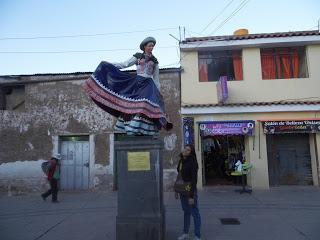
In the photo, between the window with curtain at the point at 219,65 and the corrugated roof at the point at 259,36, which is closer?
the corrugated roof at the point at 259,36

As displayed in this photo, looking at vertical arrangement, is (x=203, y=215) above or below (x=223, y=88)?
below

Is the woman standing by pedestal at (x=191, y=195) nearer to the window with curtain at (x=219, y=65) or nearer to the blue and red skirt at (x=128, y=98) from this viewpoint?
the blue and red skirt at (x=128, y=98)

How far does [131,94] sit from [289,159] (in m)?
10.1

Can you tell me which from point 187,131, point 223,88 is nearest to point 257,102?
point 223,88

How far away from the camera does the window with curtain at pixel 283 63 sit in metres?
15.3

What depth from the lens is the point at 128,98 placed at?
6.77 meters

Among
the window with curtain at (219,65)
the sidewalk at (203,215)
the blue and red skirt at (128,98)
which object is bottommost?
the sidewalk at (203,215)

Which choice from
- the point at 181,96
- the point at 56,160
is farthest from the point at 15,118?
the point at 181,96

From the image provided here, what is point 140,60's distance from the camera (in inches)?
279

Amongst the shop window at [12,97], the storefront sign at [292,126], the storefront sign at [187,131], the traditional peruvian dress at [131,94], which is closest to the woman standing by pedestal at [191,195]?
the traditional peruvian dress at [131,94]

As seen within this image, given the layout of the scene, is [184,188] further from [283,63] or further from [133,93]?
[283,63]

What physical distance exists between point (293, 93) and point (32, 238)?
11352 millimetres

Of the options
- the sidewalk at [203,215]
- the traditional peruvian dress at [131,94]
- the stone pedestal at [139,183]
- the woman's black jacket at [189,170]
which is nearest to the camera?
the stone pedestal at [139,183]

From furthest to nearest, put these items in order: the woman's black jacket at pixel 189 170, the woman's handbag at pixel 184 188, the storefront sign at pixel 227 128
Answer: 1. the storefront sign at pixel 227 128
2. the woman's black jacket at pixel 189 170
3. the woman's handbag at pixel 184 188
